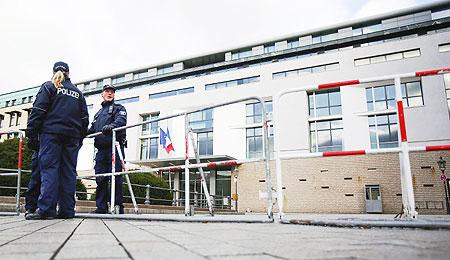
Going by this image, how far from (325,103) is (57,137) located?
22681 millimetres

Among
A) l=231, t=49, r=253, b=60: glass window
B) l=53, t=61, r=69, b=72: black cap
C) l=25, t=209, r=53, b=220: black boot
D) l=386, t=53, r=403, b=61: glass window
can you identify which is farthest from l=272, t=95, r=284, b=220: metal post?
l=231, t=49, r=253, b=60: glass window

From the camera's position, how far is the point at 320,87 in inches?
132

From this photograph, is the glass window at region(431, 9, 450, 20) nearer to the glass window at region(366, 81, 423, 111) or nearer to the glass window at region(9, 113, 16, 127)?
the glass window at region(366, 81, 423, 111)

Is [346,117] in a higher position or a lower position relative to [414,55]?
lower

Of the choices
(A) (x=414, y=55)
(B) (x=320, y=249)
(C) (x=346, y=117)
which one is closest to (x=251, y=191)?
(C) (x=346, y=117)

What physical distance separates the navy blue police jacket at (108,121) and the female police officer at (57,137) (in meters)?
0.65

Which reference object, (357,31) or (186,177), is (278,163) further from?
(357,31)

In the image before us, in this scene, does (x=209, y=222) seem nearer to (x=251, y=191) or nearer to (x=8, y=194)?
(x=8, y=194)

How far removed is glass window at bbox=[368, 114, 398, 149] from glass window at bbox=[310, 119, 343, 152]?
7.00 ft

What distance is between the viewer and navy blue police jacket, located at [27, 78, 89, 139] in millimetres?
4086

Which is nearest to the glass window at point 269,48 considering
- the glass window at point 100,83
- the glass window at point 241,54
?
the glass window at point 241,54

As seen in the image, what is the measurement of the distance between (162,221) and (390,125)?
21667 mm

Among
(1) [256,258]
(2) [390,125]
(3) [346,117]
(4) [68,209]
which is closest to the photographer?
(1) [256,258]

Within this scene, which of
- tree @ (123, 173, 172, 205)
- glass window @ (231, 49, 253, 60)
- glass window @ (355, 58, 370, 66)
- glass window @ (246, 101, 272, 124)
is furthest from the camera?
glass window @ (231, 49, 253, 60)
